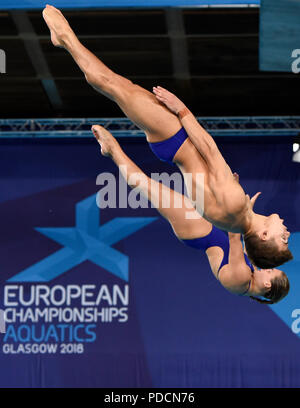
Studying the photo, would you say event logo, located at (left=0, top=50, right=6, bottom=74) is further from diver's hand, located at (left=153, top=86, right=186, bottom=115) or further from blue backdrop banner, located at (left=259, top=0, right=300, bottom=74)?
diver's hand, located at (left=153, top=86, right=186, bottom=115)

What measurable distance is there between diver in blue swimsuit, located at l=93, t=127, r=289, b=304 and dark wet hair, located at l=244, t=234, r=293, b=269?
2.29 feet

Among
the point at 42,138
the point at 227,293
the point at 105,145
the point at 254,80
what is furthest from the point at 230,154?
the point at 105,145

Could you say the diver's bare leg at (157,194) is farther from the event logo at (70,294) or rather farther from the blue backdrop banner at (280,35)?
the event logo at (70,294)

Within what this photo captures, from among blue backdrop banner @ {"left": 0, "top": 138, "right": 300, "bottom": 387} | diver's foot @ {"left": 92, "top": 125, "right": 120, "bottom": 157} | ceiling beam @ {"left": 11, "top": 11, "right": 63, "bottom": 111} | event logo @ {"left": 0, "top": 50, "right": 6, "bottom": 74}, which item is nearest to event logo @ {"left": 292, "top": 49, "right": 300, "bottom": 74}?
blue backdrop banner @ {"left": 0, "top": 138, "right": 300, "bottom": 387}

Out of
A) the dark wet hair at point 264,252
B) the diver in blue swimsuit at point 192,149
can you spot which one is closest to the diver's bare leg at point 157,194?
the diver in blue swimsuit at point 192,149

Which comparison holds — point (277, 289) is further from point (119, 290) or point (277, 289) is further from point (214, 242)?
point (119, 290)

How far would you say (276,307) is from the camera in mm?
8945

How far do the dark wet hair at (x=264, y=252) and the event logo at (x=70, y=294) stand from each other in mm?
3748

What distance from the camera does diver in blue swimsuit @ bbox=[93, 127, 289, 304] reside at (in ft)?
19.9

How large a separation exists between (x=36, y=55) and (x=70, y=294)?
105 inches

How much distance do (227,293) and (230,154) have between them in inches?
61.8

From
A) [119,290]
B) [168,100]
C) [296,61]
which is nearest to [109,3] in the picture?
[168,100]

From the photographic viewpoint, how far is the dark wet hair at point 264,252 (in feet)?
17.9
